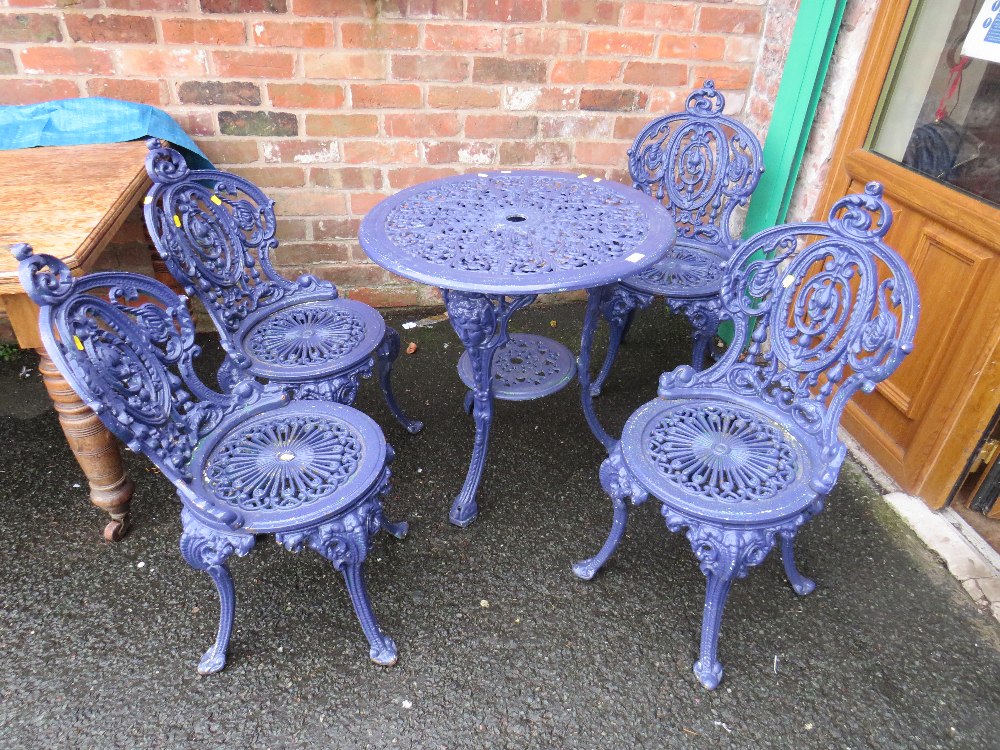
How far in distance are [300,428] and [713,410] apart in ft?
4.42

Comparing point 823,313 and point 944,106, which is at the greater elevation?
point 944,106

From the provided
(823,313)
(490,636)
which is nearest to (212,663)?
(490,636)

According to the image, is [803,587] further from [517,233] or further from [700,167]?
[700,167]

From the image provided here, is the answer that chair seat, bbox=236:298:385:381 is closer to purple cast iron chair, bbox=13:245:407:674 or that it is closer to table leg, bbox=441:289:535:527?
purple cast iron chair, bbox=13:245:407:674

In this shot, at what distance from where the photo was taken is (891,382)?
2682 millimetres

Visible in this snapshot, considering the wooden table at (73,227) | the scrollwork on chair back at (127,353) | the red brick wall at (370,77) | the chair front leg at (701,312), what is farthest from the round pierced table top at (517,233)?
the wooden table at (73,227)

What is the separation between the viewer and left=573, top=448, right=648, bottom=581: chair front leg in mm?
1946

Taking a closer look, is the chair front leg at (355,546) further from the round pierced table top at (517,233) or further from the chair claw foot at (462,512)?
the round pierced table top at (517,233)

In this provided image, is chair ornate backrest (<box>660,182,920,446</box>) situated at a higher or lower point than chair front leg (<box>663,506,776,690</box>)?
higher

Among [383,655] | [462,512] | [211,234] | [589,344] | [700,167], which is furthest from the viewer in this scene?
[700,167]

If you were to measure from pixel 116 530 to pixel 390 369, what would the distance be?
118 centimetres

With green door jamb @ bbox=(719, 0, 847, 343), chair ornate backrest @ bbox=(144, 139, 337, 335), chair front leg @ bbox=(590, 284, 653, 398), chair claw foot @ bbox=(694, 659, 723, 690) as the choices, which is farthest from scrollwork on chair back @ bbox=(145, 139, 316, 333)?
green door jamb @ bbox=(719, 0, 847, 343)

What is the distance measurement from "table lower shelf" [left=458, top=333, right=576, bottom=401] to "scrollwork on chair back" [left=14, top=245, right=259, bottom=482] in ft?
3.32

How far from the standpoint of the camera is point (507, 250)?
2.12 m
